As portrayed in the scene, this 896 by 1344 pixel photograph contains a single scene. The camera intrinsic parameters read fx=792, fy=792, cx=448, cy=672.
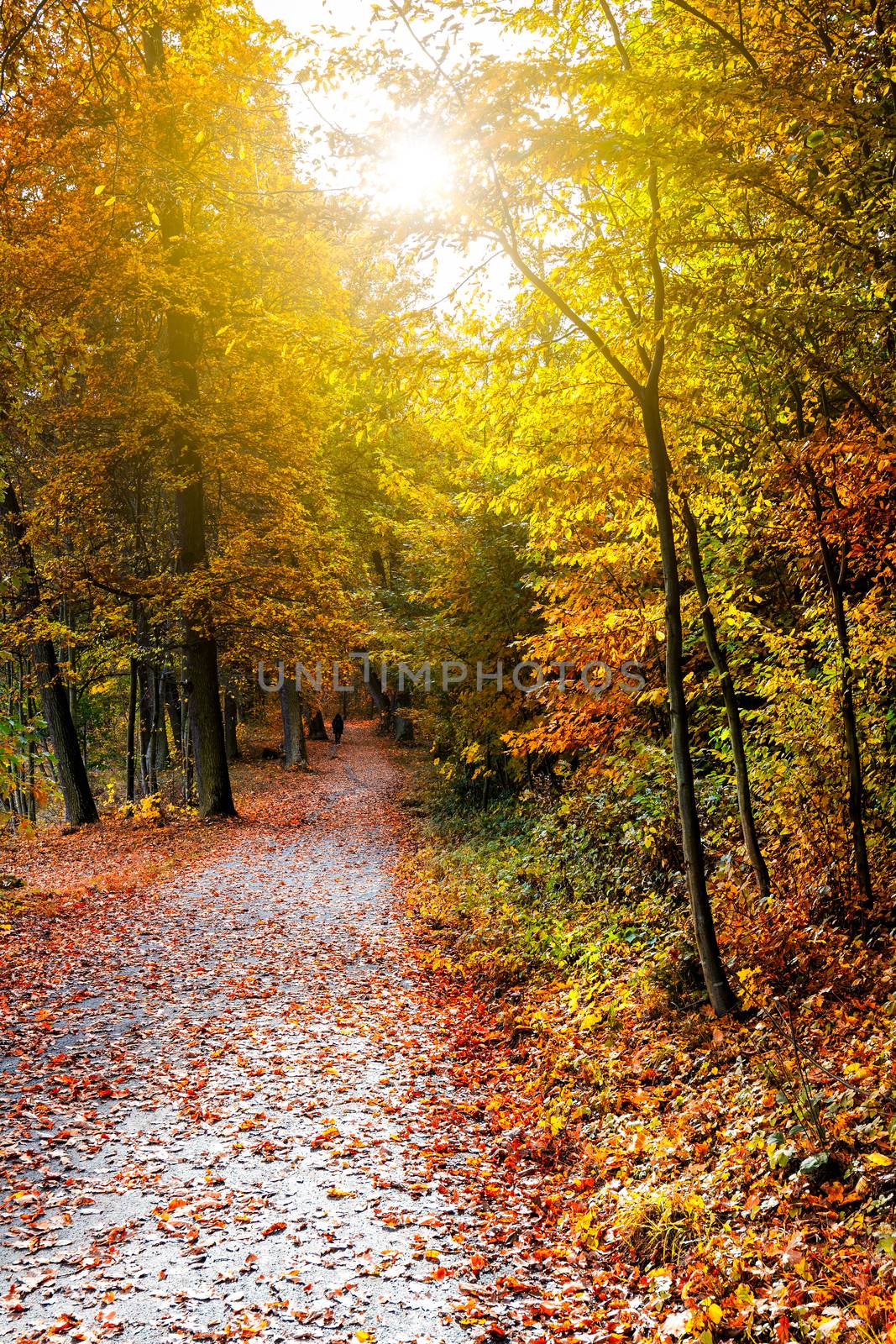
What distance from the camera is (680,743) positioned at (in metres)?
5.73

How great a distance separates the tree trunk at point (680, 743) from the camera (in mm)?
5602

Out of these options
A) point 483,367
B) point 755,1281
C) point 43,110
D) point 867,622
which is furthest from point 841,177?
point 43,110

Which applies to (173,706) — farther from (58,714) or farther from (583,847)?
(583,847)

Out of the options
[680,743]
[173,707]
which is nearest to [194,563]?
[680,743]

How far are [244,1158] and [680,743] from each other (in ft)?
13.3

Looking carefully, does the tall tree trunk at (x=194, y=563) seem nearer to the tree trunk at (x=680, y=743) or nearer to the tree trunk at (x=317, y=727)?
the tree trunk at (x=680, y=743)

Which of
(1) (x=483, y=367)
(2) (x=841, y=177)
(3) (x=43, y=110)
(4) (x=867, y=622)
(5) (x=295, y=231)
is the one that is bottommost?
(4) (x=867, y=622)

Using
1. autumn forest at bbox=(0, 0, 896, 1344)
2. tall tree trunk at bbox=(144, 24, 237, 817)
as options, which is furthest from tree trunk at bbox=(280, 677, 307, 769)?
autumn forest at bbox=(0, 0, 896, 1344)

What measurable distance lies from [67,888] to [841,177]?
12271 millimetres

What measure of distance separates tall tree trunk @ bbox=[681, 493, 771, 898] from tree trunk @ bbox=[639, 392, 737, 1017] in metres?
1.12

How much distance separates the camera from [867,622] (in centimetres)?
593

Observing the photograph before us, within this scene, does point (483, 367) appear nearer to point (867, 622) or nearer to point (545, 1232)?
point (867, 622)

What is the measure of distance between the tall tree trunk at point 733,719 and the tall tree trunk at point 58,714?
1369 centimetres

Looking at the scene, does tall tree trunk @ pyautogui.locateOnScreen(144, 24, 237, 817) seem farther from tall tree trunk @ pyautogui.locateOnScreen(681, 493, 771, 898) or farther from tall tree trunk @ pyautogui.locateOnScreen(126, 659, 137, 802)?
tall tree trunk @ pyautogui.locateOnScreen(681, 493, 771, 898)
